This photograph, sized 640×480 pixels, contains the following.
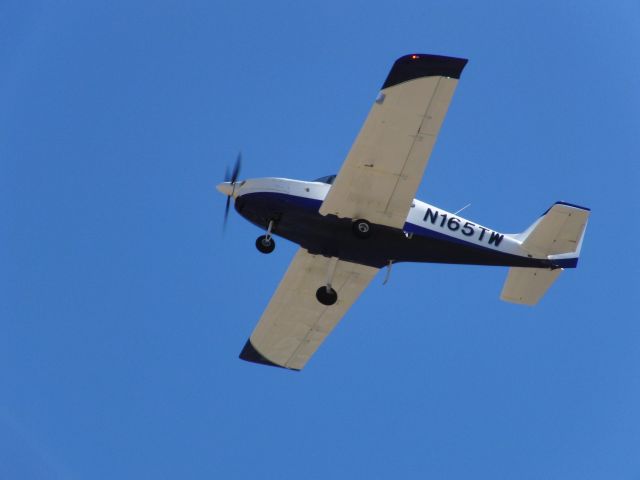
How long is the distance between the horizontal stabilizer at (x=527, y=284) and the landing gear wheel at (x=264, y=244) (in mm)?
4907

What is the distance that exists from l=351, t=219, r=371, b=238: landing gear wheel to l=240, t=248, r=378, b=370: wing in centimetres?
170

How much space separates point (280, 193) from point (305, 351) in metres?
4.84

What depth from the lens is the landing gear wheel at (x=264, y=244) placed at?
18.9 meters

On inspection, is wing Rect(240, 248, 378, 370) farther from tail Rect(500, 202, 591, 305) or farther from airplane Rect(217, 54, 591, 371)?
tail Rect(500, 202, 591, 305)

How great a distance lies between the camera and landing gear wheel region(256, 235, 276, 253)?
18.9 meters

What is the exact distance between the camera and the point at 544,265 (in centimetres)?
1989

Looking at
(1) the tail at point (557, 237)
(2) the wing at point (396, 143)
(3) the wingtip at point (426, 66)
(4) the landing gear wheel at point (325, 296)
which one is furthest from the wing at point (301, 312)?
(3) the wingtip at point (426, 66)

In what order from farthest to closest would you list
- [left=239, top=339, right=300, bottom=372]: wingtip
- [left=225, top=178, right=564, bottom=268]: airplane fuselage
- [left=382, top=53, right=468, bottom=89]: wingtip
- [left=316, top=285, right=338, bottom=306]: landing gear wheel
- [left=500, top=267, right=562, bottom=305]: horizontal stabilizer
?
1. [left=239, top=339, right=300, bottom=372]: wingtip
2. [left=500, top=267, right=562, bottom=305]: horizontal stabilizer
3. [left=316, top=285, right=338, bottom=306]: landing gear wheel
4. [left=225, top=178, right=564, bottom=268]: airplane fuselage
5. [left=382, top=53, right=468, bottom=89]: wingtip

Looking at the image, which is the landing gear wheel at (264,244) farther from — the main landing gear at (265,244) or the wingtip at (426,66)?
the wingtip at (426,66)

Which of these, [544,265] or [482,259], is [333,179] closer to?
[482,259]

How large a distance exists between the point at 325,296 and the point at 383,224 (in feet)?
7.06

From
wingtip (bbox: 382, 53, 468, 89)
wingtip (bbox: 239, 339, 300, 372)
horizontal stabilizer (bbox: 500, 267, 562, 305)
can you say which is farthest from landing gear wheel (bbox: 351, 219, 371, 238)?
wingtip (bbox: 239, 339, 300, 372)

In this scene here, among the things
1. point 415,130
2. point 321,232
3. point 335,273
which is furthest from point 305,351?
point 415,130

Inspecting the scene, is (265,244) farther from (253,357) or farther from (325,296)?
(253,357)
